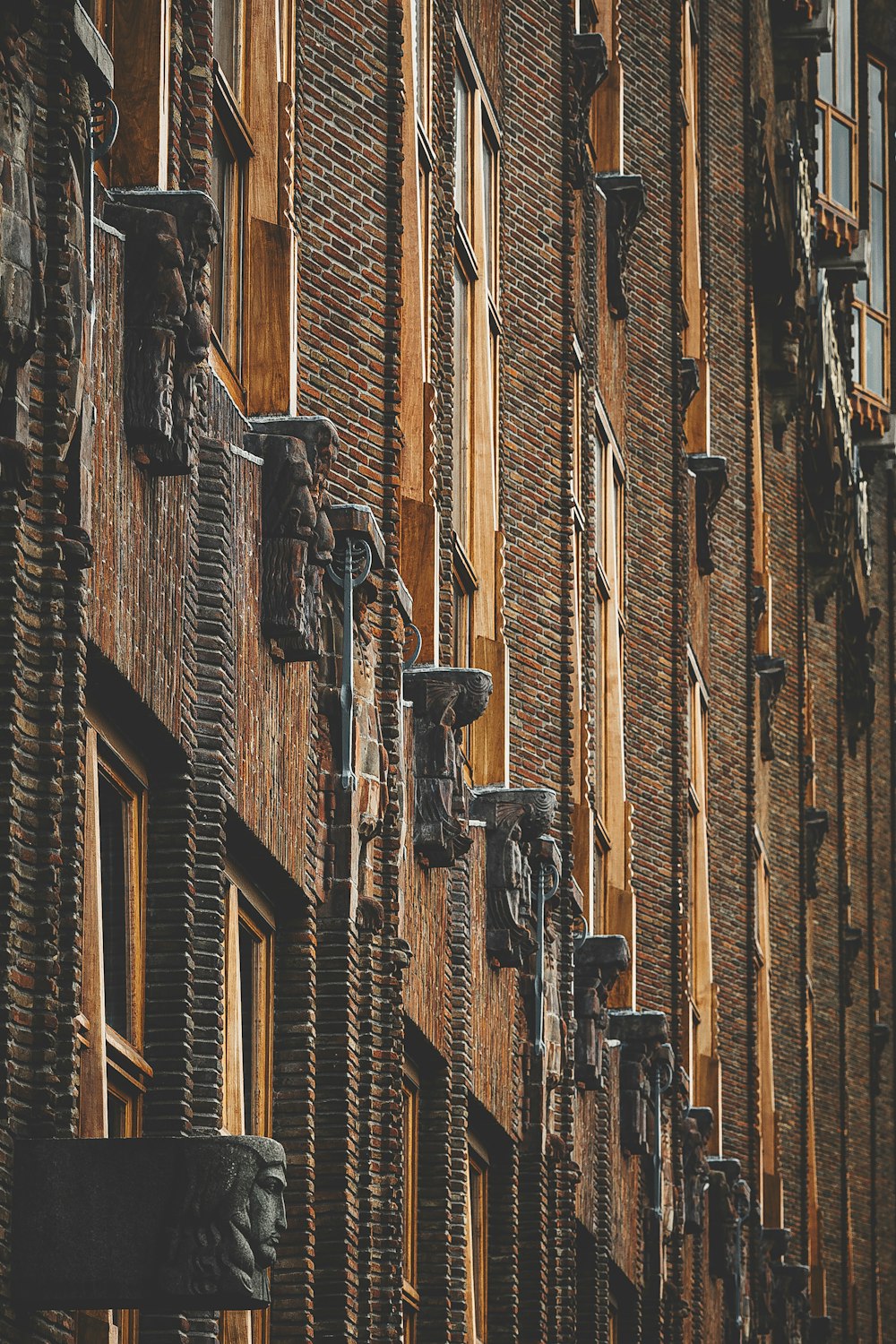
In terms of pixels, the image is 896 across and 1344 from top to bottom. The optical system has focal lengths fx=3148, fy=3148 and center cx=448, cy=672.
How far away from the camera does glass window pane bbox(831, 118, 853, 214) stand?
60344 mm

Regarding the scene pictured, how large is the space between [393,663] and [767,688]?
23787mm

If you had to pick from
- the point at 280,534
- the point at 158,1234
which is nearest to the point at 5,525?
the point at 158,1234

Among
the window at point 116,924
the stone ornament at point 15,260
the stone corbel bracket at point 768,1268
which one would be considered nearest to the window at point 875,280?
the stone corbel bracket at point 768,1268

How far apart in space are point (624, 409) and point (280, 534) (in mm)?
15370

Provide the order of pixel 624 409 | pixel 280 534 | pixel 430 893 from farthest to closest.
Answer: pixel 624 409 < pixel 430 893 < pixel 280 534

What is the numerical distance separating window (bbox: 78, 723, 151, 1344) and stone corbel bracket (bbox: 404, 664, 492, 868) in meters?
5.21

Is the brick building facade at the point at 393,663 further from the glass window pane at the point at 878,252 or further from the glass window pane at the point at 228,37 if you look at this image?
the glass window pane at the point at 878,252

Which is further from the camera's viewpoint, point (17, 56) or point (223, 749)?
point (223, 749)

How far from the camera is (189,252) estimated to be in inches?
419

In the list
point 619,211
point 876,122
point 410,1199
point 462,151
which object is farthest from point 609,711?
point 876,122

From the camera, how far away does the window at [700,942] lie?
→ 31188 millimetres

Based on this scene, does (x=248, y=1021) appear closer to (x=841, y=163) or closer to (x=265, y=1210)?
(x=265, y=1210)

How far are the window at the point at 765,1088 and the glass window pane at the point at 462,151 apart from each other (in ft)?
55.3

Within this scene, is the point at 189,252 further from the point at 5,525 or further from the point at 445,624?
the point at 445,624
